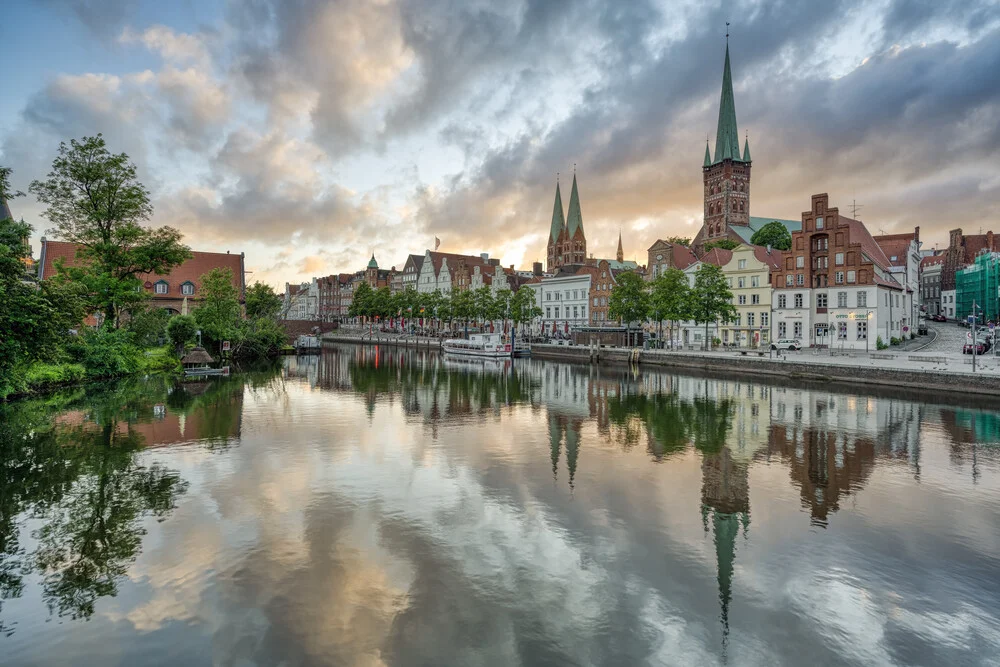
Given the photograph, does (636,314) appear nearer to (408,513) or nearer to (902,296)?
(902,296)

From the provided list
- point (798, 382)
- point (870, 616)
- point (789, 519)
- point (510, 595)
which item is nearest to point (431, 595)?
point (510, 595)

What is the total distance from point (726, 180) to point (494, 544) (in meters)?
109

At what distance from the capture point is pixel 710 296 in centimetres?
5512

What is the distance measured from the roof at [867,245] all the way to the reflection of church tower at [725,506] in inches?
2024

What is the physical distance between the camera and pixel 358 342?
352ft

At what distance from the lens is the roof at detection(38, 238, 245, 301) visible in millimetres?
61688

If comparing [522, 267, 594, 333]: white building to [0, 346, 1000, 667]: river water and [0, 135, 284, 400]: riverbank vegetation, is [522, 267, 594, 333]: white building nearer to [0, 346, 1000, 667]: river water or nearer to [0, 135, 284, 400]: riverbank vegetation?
[0, 135, 284, 400]: riverbank vegetation

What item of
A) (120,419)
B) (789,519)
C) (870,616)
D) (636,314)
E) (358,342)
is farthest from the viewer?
(358,342)

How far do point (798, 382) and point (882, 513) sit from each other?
93.6ft

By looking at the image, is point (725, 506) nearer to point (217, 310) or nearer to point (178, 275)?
point (217, 310)

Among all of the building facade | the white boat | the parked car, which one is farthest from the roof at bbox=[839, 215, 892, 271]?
the white boat

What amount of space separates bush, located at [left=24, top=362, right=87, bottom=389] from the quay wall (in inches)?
1764

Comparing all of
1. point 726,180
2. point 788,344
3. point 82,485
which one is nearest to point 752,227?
point 726,180

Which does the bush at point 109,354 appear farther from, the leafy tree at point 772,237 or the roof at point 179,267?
the leafy tree at point 772,237
